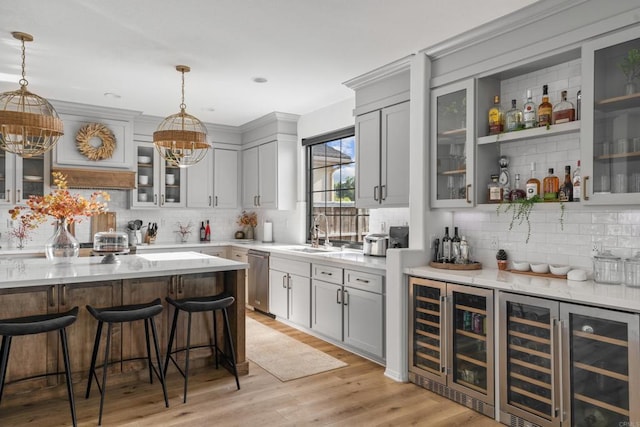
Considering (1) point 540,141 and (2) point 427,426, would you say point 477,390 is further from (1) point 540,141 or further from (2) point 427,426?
(1) point 540,141

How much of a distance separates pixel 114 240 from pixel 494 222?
312 cm

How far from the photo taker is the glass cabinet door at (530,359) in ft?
8.48

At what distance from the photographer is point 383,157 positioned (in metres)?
4.23

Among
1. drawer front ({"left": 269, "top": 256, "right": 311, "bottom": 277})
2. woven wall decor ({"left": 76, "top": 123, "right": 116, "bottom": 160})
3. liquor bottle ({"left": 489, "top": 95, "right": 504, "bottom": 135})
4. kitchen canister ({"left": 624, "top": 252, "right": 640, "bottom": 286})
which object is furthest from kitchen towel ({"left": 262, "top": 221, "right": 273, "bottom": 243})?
kitchen canister ({"left": 624, "top": 252, "right": 640, "bottom": 286})

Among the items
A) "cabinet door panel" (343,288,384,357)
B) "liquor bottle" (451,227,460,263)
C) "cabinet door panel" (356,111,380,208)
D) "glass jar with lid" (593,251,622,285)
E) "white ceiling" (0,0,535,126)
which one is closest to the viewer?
"glass jar with lid" (593,251,622,285)

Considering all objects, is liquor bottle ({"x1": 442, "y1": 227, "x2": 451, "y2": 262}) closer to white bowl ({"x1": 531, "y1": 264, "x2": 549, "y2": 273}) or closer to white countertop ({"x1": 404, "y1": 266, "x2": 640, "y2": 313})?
white countertop ({"x1": 404, "y1": 266, "x2": 640, "y2": 313})

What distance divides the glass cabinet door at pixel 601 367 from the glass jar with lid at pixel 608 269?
1.48 feet

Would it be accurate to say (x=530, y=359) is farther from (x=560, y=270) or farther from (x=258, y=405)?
(x=258, y=405)

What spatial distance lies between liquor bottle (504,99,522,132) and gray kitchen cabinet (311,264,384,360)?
1585 mm

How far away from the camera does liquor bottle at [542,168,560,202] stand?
9.89 ft

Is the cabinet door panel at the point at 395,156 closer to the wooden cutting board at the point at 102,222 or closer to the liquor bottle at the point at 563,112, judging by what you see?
the liquor bottle at the point at 563,112

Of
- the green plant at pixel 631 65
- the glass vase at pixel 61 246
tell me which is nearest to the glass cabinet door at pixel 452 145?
the green plant at pixel 631 65

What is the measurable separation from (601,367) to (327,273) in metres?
2.57

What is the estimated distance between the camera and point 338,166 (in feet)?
18.4
